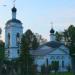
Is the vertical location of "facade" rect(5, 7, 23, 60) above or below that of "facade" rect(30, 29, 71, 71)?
above

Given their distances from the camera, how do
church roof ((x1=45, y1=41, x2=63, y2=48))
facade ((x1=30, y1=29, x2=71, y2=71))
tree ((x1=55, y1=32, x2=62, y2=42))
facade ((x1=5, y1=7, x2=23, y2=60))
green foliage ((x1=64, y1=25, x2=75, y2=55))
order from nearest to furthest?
facade ((x1=5, y1=7, x2=23, y2=60)) < facade ((x1=30, y1=29, x2=71, y2=71)) < church roof ((x1=45, y1=41, x2=63, y2=48)) < green foliage ((x1=64, y1=25, x2=75, y2=55)) < tree ((x1=55, y1=32, x2=62, y2=42))

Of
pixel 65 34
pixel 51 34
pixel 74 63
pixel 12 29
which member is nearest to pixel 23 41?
pixel 74 63

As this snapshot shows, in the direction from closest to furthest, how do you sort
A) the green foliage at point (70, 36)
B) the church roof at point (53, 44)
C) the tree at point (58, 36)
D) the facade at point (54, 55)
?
the facade at point (54, 55), the church roof at point (53, 44), the green foliage at point (70, 36), the tree at point (58, 36)

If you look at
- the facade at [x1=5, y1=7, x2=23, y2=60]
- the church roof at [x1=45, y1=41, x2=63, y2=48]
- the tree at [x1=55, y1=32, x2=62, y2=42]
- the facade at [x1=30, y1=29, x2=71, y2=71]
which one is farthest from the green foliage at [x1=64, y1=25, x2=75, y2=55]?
the facade at [x1=5, y1=7, x2=23, y2=60]

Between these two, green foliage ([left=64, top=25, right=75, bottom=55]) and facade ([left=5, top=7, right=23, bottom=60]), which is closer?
facade ([left=5, top=7, right=23, bottom=60])

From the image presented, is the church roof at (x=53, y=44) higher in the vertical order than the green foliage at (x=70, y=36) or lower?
lower

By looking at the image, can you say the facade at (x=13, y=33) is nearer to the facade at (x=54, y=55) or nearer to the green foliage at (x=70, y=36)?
the facade at (x=54, y=55)

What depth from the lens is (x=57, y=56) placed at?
66000 mm

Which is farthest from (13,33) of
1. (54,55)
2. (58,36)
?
(58,36)

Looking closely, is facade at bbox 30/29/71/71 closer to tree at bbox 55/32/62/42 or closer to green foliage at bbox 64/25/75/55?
green foliage at bbox 64/25/75/55

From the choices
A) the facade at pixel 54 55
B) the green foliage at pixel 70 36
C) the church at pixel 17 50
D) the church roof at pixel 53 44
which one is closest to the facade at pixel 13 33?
the church at pixel 17 50

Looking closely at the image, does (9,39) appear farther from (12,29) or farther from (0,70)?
(0,70)

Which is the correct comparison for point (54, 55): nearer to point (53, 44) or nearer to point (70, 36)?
point (53, 44)

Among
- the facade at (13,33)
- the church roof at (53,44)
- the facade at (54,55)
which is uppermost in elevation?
the facade at (13,33)
